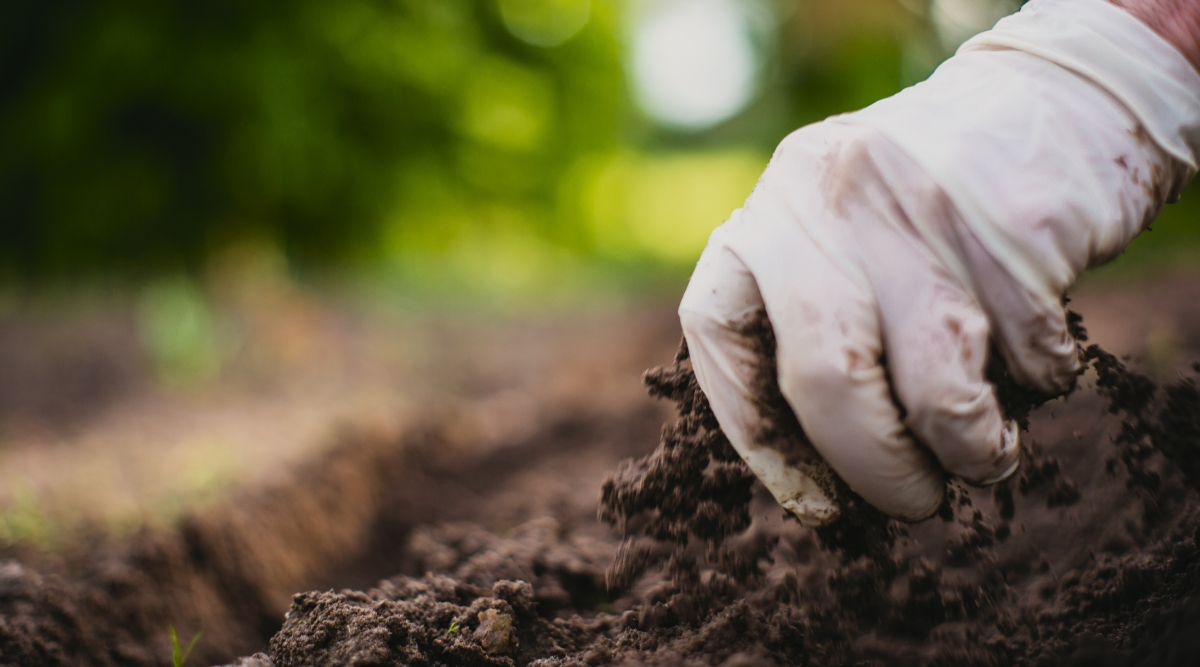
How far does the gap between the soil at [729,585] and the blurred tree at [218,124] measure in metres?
3.57

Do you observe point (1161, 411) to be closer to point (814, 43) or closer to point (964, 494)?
point (964, 494)

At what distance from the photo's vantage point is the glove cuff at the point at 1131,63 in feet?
3.37

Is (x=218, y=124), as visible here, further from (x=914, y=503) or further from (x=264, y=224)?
(x=914, y=503)

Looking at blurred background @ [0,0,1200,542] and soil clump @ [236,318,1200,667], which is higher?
blurred background @ [0,0,1200,542]

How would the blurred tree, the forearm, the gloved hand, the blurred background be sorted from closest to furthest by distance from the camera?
the gloved hand → the forearm → the blurred background → the blurred tree

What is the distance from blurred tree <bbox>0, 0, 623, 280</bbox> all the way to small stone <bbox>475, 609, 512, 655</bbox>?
4.18 m

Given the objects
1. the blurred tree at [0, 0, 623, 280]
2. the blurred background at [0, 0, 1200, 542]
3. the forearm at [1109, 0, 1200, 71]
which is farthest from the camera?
the blurred tree at [0, 0, 623, 280]

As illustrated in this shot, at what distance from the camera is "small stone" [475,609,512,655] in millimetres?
1058

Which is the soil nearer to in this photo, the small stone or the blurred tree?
the small stone

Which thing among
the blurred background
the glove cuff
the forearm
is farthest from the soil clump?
the blurred background

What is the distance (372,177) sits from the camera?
5051mm

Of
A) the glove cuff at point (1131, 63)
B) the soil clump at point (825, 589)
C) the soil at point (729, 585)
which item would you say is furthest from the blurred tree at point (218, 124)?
the glove cuff at point (1131, 63)

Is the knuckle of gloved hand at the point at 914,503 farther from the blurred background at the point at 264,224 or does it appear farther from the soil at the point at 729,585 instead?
the blurred background at the point at 264,224

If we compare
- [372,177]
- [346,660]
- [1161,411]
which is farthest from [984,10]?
[346,660]
